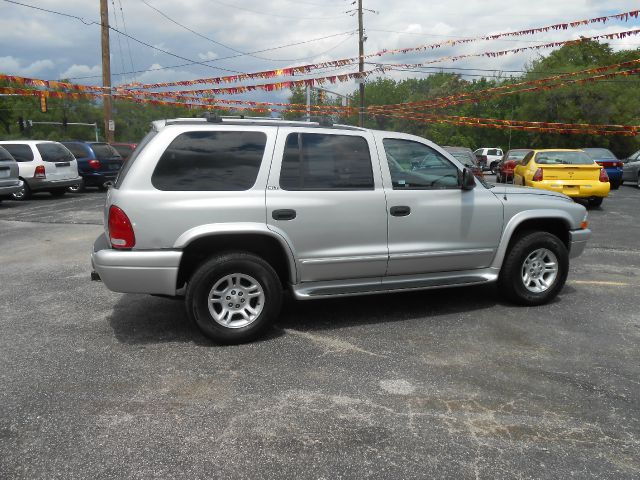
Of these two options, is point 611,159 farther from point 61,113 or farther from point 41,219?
point 61,113

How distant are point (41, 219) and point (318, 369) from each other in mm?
9877

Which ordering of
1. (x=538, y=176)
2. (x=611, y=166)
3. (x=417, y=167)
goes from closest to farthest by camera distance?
(x=417, y=167)
(x=538, y=176)
(x=611, y=166)

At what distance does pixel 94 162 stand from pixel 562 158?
13.4 meters

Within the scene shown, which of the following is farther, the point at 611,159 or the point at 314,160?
the point at 611,159

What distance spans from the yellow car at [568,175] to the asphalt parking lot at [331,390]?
257 inches

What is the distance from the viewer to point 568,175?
472 inches

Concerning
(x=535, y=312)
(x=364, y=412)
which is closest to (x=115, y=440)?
(x=364, y=412)

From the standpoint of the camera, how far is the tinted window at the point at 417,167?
15.9 ft

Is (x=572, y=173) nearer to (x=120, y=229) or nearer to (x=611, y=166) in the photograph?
(x=611, y=166)

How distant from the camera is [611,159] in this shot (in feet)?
61.6

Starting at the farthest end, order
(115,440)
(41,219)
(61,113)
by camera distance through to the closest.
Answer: (61,113), (41,219), (115,440)

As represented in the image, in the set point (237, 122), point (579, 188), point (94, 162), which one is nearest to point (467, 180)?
point (237, 122)

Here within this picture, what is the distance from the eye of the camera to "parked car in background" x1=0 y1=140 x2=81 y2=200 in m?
14.6

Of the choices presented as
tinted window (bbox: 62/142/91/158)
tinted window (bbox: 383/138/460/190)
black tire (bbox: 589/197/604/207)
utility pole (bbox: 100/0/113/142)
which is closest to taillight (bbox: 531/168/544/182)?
black tire (bbox: 589/197/604/207)
